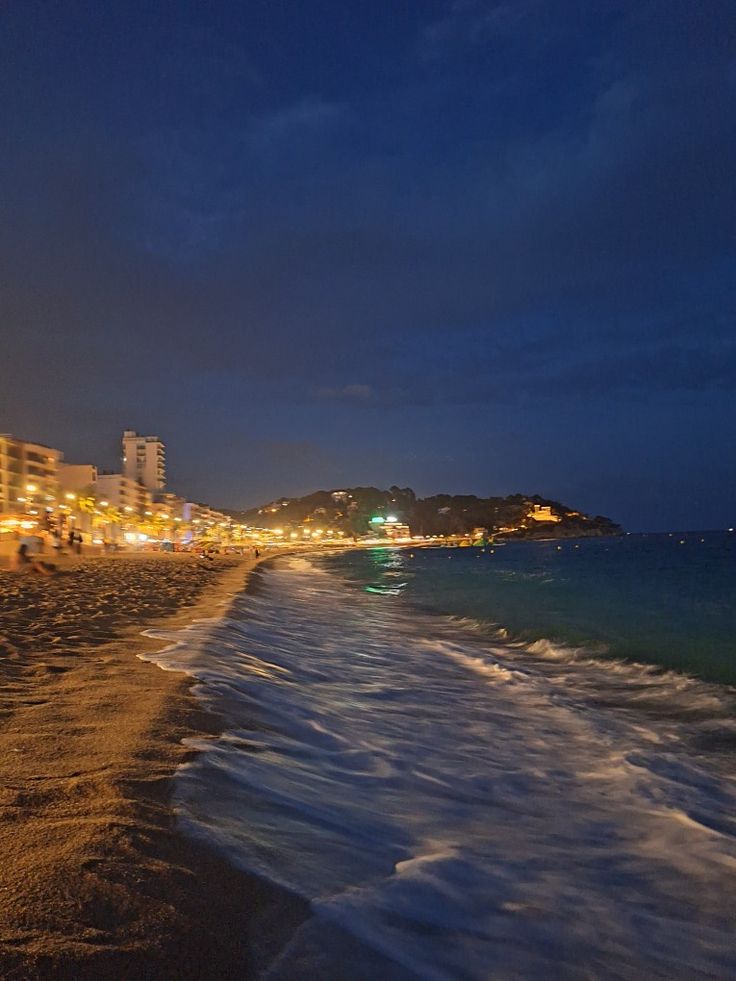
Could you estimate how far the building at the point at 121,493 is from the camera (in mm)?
110000

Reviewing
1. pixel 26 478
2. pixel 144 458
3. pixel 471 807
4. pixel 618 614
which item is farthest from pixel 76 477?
pixel 471 807

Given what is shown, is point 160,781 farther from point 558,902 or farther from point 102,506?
point 102,506

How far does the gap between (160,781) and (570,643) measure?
12.9m

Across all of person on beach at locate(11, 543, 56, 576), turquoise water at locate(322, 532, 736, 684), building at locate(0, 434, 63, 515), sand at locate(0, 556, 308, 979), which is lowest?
turquoise water at locate(322, 532, 736, 684)

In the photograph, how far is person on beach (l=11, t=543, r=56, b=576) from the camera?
88.2ft

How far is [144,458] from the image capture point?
155 meters

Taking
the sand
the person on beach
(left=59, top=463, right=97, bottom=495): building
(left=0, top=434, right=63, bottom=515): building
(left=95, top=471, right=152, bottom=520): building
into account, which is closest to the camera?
the sand

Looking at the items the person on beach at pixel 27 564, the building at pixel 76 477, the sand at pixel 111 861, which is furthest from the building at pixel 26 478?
the sand at pixel 111 861

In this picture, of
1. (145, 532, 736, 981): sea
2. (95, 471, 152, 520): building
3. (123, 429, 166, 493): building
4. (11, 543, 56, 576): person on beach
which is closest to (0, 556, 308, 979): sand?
(145, 532, 736, 981): sea

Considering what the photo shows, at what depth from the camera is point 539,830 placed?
4.47 m

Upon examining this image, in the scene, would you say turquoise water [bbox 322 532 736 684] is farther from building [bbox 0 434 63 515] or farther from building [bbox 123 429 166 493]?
building [bbox 123 429 166 493]

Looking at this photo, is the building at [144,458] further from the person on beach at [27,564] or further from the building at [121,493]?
the person on beach at [27,564]

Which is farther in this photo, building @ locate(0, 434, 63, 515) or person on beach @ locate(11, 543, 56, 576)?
building @ locate(0, 434, 63, 515)

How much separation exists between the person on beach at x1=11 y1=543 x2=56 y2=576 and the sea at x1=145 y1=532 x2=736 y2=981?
1907 cm
